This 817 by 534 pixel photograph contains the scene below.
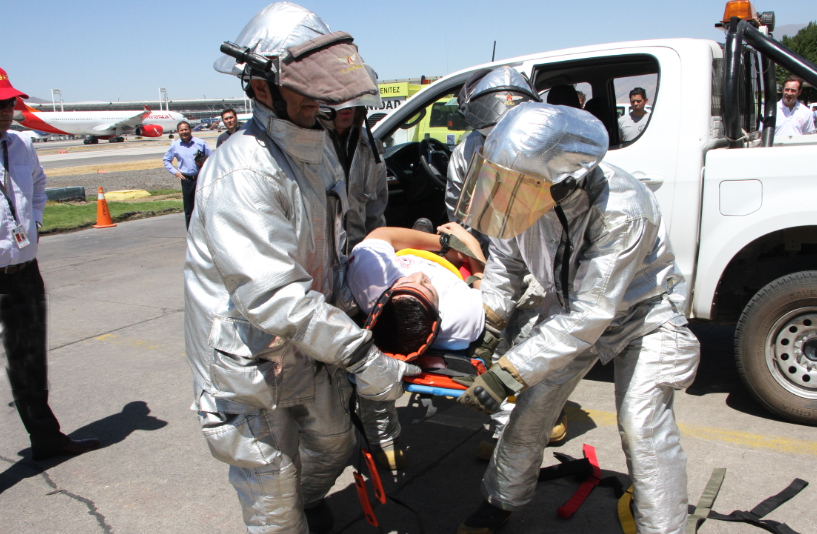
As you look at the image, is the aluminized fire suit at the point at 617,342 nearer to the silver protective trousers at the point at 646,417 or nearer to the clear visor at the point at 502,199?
the silver protective trousers at the point at 646,417

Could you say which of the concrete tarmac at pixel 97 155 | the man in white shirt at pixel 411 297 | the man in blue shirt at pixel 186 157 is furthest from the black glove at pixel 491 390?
the concrete tarmac at pixel 97 155

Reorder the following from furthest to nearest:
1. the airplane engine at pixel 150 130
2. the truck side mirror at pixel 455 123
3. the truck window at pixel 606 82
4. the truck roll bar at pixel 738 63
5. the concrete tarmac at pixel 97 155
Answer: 1. the airplane engine at pixel 150 130
2. the concrete tarmac at pixel 97 155
3. the truck side mirror at pixel 455 123
4. the truck window at pixel 606 82
5. the truck roll bar at pixel 738 63

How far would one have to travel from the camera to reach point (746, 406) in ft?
12.7

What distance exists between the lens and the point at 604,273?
212cm

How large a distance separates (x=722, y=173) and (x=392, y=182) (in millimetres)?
2494

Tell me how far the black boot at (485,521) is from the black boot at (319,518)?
586 millimetres

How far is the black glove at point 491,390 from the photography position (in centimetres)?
213

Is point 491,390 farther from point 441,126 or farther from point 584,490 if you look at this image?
point 441,126

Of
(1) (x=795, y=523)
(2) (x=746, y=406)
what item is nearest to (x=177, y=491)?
(1) (x=795, y=523)

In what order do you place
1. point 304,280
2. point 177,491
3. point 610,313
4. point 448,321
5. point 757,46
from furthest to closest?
point 757,46, point 177,491, point 448,321, point 610,313, point 304,280

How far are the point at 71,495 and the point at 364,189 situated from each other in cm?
221

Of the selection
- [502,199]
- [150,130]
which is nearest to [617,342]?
[502,199]

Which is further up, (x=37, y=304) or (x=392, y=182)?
(x=392, y=182)

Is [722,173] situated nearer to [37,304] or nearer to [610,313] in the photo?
[610,313]
